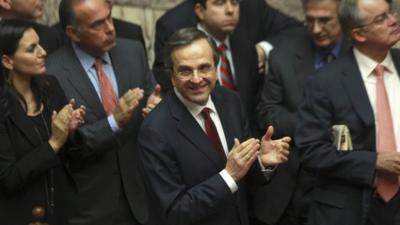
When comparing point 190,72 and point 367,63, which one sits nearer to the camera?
point 190,72

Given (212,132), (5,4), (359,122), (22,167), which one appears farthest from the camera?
(5,4)

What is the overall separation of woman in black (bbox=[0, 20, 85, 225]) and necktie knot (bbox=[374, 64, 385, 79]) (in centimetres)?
132

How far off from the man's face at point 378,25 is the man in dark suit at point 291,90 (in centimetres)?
65

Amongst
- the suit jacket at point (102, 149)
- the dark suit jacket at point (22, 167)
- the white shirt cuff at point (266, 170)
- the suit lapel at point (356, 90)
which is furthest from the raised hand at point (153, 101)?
the suit lapel at point (356, 90)

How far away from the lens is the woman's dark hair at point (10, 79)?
3.69 m

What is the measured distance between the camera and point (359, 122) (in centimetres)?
353

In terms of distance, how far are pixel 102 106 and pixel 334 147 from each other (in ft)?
3.77

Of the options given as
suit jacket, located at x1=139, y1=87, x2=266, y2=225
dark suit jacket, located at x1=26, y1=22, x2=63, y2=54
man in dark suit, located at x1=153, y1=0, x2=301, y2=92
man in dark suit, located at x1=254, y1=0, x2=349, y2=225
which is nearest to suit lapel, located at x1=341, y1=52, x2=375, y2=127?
suit jacket, located at x1=139, y1=87, x2=266, y2=225

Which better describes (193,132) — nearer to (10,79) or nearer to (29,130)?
(29,130)

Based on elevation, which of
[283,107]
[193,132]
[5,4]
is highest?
[5,4]

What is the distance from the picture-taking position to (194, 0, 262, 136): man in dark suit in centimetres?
449

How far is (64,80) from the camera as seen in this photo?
13.1 feet

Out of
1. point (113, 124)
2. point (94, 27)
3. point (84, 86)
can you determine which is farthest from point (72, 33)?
point (113, 124)

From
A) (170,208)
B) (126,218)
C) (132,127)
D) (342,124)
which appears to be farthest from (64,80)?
(342,124)
